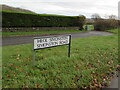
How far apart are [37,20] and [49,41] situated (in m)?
12.4

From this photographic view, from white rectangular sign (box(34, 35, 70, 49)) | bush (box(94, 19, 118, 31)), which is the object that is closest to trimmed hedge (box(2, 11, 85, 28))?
bush (box(94, 19, 118, 31))

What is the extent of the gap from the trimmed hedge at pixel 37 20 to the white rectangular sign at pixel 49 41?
10.4 m

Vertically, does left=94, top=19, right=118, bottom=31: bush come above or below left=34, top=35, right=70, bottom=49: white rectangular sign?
above

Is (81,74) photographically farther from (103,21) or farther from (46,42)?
(103,21)

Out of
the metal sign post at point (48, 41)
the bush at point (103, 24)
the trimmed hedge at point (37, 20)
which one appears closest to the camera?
the metal sign post at point (48, 41)

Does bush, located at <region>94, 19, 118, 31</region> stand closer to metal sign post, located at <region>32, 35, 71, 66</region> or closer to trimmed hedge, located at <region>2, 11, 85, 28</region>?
trimmed hedge, located at <region>2, 11, 85, 28</region>

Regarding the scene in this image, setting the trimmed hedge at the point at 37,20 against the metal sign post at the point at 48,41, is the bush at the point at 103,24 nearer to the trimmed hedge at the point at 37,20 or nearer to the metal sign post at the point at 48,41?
the trimmed hedge at the point at 37,20

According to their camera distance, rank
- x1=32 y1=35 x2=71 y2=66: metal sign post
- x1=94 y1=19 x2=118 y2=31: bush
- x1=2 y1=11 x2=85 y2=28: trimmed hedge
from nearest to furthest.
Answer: x1=32 y1=35 x2=71 y2=66: metal sign post → x1=2 y1=11 x2=85 y2=28: trimmed hedge → x1=94 y1=19 x2=118 y2=31: bush

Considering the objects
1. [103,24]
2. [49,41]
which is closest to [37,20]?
[49,41]

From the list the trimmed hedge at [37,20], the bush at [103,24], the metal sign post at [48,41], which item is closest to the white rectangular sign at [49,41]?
the metal sign post at [48,41]

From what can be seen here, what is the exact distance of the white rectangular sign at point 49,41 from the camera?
13.2ft

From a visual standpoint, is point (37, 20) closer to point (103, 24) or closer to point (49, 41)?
point (49, 41)

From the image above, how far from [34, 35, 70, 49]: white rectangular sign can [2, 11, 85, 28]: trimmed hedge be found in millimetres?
10372

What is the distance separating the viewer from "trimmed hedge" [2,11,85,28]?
13.3 metres
